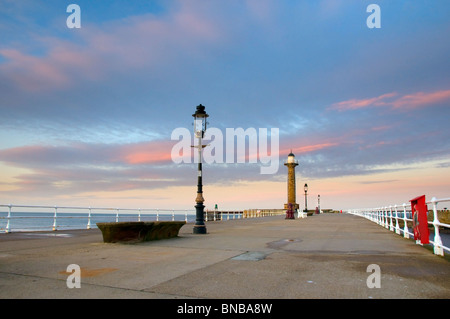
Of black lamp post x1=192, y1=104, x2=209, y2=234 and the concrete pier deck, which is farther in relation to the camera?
black lamp post x1=192, y1=104, x2=209, y2=234

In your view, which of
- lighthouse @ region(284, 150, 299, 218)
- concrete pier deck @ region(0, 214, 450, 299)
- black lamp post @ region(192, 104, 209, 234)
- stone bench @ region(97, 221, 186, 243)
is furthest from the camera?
lighthouse @ region(284, 150, 299, 218)

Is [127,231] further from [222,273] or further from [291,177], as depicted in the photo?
[291,177]

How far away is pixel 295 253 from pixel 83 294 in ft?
18.9

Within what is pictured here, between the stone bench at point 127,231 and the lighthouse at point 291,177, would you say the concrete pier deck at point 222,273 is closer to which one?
the stone bench at point 127,231

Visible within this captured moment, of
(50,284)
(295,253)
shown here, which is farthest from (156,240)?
(50,284)

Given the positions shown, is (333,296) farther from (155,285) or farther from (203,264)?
(203,264)

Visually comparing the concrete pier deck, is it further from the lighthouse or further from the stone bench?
the lighthouse

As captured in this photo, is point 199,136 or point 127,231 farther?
point 199,136

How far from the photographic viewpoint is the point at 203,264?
7352 millimetres

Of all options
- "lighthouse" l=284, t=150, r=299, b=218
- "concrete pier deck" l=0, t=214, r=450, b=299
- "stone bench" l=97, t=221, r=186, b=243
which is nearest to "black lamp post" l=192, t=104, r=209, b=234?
"stone bench" l=97, t=221, r=186, b=243

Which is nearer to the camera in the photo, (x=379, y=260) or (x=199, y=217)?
(x=379, y=260)

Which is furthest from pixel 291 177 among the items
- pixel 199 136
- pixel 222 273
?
pixel 222 273

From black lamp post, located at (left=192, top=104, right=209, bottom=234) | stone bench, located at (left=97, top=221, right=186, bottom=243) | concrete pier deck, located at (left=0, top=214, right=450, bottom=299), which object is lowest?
concrete pier deck, located at (left=0, top=214, right=450, bottom=299)
